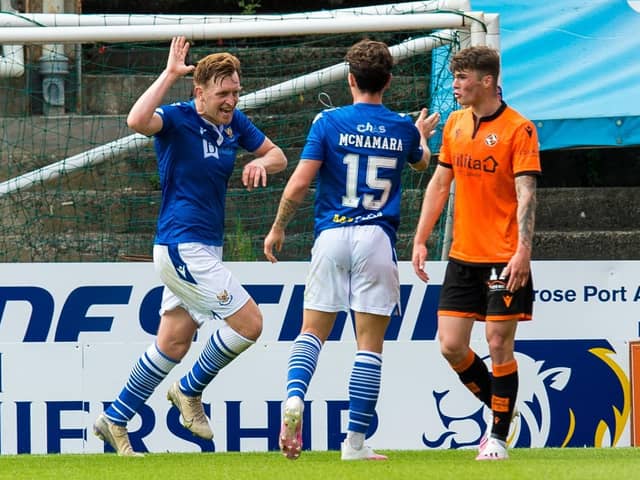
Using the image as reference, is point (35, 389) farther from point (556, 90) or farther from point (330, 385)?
point (556, 90)

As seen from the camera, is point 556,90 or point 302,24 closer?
point 302,24

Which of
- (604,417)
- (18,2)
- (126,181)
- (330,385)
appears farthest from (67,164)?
(604,417)

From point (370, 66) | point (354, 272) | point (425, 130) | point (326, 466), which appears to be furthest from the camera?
point (425, 130)

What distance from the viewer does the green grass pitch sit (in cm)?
605

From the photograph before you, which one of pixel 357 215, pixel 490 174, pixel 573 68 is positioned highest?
pixel 573 68

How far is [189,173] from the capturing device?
7.09 meters

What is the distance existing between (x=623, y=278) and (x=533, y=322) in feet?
2.12

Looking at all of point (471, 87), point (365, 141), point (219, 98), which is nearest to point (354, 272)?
point (365, 141)

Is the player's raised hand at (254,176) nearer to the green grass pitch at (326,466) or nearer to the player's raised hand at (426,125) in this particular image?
the player's raised hand at (426,125)

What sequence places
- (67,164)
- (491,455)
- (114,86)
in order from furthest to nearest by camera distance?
(114,86), (67,164), (491,455)

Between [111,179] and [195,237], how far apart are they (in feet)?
10.2

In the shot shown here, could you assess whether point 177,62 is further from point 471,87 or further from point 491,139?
point 491,139

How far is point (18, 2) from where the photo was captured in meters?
12.1

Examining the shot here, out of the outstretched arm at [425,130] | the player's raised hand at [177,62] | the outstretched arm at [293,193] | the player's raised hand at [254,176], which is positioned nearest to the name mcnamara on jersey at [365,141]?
the outstretched arm at [293,193]
